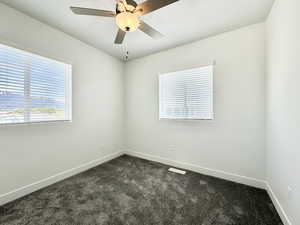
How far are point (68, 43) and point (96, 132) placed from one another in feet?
6.07

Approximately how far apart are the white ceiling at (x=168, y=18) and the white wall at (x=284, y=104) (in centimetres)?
41

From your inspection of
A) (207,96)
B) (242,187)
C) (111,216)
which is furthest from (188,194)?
(207,96)

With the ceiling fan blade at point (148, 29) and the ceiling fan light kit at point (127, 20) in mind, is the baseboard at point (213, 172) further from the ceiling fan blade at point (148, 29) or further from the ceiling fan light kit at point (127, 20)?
the ceiling fan light kit at point (127, 20)

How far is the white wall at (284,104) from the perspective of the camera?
1199mm

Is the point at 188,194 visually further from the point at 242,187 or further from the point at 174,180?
the point at 242,187

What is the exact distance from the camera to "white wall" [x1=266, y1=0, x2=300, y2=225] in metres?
1.20

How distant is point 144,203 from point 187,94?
2050 millimetres

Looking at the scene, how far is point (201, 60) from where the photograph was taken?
249 centimetres

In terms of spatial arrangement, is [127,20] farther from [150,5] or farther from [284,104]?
[284,104]

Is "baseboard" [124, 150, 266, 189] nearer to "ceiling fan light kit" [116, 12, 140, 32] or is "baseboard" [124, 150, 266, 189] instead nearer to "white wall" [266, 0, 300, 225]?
"white wall" [266, 0, 300, 225]

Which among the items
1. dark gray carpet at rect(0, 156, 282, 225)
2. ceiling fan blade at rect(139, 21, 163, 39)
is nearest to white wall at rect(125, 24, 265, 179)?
dark gray carpet at rect(0, 156, 282, 225)

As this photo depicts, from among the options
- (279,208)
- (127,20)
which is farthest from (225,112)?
(127,20)

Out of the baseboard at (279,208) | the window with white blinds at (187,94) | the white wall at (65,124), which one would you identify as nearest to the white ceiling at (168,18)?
the white wall at (65,124)

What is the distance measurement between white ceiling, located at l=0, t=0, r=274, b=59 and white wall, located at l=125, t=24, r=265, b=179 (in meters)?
0.26
